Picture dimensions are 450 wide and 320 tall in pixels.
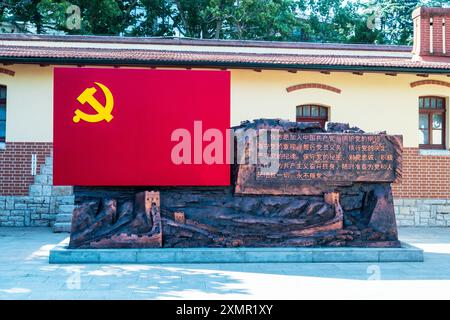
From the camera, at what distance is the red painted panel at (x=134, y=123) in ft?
27.0

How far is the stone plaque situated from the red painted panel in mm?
683

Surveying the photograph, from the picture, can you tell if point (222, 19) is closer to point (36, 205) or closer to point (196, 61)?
point (196, 61)

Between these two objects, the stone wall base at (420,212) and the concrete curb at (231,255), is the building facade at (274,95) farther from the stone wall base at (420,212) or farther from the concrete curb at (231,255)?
the concrete curb at (231,255)

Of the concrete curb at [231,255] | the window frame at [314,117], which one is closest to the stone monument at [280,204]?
the concrete curb at [231,255]

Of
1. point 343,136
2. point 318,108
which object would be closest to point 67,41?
point 318,108

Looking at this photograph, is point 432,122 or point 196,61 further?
point 432,122

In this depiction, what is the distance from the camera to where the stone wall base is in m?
13.4

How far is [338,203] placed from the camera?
8.61 metres

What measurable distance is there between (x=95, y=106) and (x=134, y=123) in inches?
26.0

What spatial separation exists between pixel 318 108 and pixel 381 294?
7.96 m

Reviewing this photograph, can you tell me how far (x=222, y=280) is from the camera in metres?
6.98

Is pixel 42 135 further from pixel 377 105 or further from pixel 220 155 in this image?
pixel 377 105

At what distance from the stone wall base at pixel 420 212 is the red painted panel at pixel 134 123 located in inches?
264

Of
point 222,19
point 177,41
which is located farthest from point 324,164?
point 222,19
